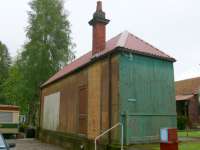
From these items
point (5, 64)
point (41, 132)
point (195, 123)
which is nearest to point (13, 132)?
point (41, 132)

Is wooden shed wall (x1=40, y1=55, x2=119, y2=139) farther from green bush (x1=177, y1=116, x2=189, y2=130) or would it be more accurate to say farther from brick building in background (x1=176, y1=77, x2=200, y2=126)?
brick building in background (x1=176, y1=77, x2=200, y2=126)

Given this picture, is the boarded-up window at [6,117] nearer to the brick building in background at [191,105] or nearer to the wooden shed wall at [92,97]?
the wooden shed wall at [92,97]

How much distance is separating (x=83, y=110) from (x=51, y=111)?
23.9 ft

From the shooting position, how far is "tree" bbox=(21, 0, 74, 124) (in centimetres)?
3181

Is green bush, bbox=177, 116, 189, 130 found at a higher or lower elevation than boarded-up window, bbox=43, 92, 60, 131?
lower

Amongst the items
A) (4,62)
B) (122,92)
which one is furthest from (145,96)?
(4,62)

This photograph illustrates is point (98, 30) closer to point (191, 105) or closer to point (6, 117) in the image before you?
point (6, 117)

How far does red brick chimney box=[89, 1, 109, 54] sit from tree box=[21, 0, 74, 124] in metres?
16.5

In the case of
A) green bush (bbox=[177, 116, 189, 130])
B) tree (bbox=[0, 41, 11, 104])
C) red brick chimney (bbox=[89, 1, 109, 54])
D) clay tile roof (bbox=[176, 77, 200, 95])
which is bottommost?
green bush (bbox=[177, 116, 189, 130])

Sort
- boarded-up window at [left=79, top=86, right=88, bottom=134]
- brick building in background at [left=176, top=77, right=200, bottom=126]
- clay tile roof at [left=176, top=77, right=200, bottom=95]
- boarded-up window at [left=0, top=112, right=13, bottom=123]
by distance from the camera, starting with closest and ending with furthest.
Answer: boarded-up window at [left=79, top=86, right=88, bottom=134] → boarded-up window at [left=0, top=112, right=13, bottom=123] → brick building in background at [left=176, top=77, right=200, bottom=126] → clay tile roof at [left=176, top=77, right=200, bottom=95]

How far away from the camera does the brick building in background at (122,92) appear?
40.4 ft

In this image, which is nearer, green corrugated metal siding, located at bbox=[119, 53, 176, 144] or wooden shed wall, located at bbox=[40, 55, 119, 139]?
green corrugated metal siding, located at bbox=[119, 53, 176, 144]

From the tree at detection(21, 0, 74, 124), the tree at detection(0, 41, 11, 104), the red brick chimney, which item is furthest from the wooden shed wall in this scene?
the tree at detection(0, 41, 11, 104)

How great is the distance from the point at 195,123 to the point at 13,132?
1923 centimetres
